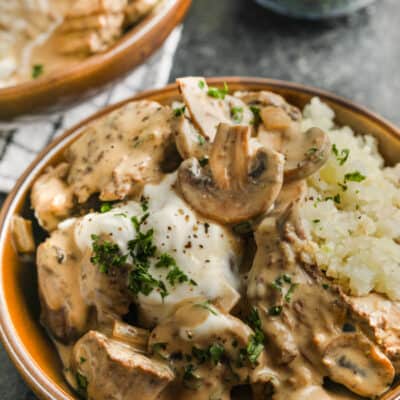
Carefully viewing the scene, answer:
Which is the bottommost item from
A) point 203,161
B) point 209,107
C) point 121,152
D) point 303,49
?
point 303,49

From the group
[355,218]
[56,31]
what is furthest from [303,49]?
[355,218]

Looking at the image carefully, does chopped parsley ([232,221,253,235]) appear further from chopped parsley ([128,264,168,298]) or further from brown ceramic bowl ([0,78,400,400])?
brown ceramic bowl ([0,78,400,400])

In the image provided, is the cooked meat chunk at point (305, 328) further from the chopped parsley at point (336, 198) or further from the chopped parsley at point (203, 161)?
the chopped parsley at point (203, 161)

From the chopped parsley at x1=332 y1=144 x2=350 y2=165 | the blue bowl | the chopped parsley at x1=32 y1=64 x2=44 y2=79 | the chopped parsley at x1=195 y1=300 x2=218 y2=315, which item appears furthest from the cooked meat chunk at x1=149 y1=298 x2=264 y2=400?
the blue bowl

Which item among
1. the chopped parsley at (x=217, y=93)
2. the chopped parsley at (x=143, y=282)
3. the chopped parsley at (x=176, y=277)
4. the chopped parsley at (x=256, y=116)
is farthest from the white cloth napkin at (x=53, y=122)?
the chopped parsley at (x=176, y=277)

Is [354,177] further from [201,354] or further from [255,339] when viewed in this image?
[201,354]

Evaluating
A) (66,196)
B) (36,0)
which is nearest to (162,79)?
(36,0)
